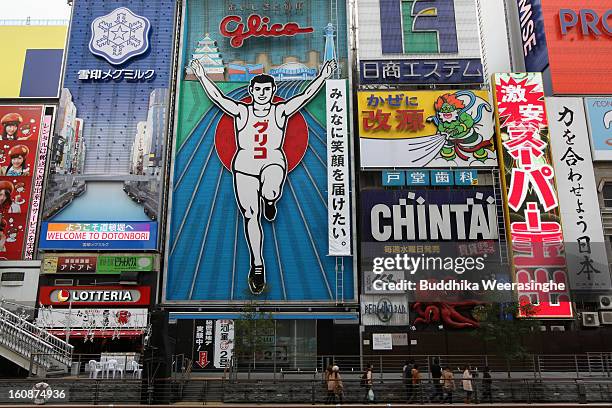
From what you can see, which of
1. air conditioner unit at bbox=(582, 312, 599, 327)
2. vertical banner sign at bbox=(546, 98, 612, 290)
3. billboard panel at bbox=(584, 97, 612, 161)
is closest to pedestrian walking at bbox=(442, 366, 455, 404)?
A: vertical banner sign at bbox=(546, 98, 612, 290)

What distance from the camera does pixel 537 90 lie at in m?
34.1

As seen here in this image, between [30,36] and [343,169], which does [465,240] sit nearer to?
[343,169]

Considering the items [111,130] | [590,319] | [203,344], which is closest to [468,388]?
[590,319]

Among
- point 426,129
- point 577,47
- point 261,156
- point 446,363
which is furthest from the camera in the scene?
point 577,47

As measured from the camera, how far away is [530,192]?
3209cm

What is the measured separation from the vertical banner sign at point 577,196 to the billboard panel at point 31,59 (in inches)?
1327

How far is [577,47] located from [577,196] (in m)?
11.0

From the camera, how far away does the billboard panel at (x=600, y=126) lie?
33822mm

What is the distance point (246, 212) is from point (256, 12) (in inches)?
600

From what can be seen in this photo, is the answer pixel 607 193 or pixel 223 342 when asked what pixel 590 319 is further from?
pixel 223 342

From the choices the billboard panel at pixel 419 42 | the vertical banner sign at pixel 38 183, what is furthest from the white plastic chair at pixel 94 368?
the billboard panel at pixel 419 42

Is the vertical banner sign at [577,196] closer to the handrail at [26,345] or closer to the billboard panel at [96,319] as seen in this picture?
the billboard panel at [96,319]

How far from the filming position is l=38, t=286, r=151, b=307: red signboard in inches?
1288

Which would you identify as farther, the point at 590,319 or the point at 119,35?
the point at 119,35
